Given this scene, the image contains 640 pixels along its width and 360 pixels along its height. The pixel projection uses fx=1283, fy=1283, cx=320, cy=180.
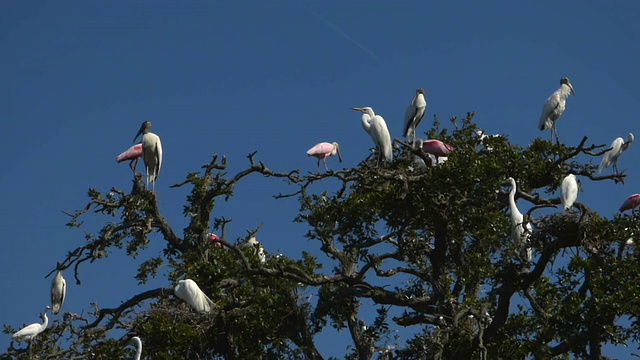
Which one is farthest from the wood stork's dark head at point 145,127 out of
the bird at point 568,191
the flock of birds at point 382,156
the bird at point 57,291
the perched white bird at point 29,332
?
the bird at point 568,191

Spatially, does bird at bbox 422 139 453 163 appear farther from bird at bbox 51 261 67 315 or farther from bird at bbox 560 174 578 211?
bird at bbox 51 261 67 315

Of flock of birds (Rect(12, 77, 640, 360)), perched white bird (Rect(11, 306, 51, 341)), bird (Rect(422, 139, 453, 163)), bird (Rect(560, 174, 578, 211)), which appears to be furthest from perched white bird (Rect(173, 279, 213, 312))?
bird (Rect(560, 174, 578, 211))

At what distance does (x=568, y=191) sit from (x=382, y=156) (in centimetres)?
286

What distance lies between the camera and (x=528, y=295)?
14.6 m

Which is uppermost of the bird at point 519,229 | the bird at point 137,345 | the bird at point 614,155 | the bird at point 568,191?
the bird at point 614,155

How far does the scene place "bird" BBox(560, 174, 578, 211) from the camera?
49.8ft

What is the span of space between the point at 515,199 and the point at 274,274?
3220 millimetres

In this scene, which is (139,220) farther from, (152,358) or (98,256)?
(152,358)

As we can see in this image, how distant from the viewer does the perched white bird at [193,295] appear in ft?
49.6

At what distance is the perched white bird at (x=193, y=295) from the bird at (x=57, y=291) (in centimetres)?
402

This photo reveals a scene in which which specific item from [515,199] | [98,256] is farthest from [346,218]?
[98,256]

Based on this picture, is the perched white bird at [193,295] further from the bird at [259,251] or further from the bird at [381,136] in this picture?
the bird at [381,136]

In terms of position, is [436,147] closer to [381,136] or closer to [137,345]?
[381,136]

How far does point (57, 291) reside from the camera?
18.9 metres
